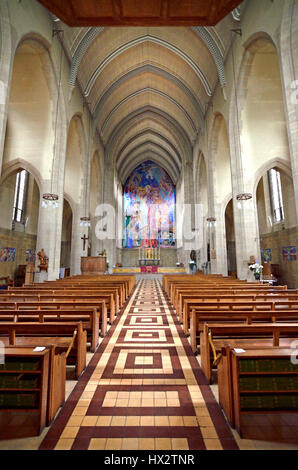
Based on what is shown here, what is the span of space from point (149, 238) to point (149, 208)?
163 inches

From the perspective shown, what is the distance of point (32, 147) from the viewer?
12.4 m

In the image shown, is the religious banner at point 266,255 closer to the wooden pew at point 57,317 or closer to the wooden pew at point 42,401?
the wooden pew at point 57,317

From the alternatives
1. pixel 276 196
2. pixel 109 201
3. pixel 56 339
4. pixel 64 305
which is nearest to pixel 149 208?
pixel 109 201

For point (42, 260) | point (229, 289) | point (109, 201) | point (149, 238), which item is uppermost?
point (109, 201)

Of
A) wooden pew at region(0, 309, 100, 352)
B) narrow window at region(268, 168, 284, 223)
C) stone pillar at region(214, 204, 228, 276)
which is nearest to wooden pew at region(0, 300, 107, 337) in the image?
wooden pew at region(0, 309, 100, 352)

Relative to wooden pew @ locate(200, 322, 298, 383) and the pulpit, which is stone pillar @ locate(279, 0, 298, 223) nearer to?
wooden pew @ locate(200, 322, 298, 383)

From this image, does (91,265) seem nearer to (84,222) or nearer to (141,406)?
(84,222)

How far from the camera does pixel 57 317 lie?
3.38m

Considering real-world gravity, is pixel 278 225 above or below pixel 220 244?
above

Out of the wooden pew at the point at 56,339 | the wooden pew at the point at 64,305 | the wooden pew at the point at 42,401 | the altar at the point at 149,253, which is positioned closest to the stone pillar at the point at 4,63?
the wooden pew at the point at 64,305

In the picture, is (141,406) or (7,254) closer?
(141,406)

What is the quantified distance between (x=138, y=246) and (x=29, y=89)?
2169cm

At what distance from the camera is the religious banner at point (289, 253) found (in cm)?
1350

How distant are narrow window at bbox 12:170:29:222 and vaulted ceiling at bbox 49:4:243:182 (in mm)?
6479
